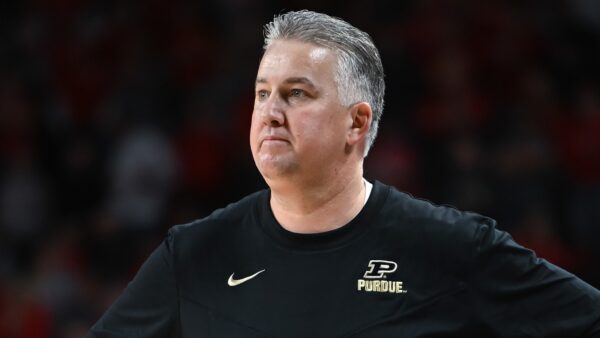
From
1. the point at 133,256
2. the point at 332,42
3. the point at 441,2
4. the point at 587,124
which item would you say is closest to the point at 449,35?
the point at 441,2

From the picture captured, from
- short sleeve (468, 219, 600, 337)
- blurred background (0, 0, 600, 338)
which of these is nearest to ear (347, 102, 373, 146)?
short sleeve (468, 219, 600, 337)

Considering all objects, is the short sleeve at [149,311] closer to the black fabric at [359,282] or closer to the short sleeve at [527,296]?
the black fabric at [359,282]

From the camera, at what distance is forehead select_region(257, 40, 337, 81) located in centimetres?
352

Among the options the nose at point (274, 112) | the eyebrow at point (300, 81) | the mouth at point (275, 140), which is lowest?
the mouth at point (275, 140)

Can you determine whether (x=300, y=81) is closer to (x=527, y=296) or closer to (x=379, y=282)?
(x=379, y=282)

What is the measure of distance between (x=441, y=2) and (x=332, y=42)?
22.3 ft

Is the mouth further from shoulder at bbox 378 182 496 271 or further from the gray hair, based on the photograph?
shoulder at bbox 378 182 496 271

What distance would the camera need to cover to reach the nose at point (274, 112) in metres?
3.49

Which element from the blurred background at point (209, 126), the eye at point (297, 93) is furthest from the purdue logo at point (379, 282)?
the blurred background at point (209, 126)

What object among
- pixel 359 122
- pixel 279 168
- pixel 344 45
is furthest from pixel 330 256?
pixel 344 45

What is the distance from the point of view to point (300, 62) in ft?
11.6

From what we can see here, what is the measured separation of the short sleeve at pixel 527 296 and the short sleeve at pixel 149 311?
103 centimetres

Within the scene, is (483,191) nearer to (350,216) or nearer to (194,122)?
(194,122)

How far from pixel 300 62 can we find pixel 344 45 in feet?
0.59
